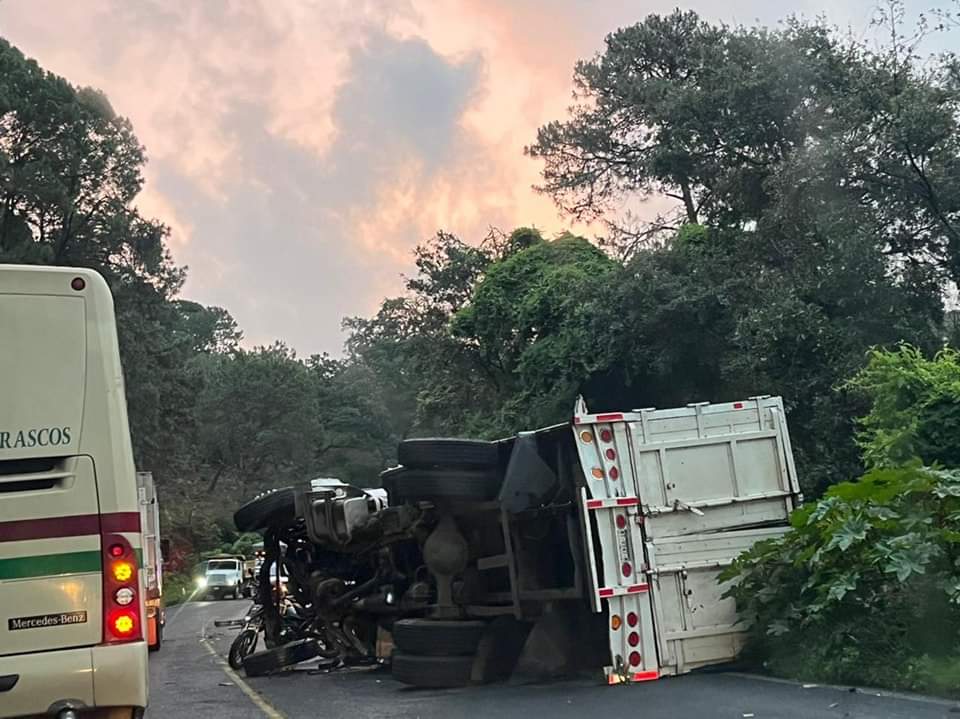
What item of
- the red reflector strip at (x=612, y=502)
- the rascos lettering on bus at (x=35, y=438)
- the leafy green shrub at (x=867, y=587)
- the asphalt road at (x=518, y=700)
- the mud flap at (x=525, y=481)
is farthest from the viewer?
the mud flap at (x=525, y=481)

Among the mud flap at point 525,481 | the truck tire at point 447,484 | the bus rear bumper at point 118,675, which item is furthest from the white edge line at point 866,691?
the bus rear bumper at point 118,675

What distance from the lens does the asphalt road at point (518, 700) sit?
26.1ft

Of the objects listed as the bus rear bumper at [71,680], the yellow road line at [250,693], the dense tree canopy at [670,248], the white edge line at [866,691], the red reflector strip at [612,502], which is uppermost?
the dense tree canopy at [670,248]

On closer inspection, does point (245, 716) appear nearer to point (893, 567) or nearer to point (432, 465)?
point (432, 465)

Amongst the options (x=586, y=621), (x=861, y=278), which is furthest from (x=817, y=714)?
(x=861, y=278)

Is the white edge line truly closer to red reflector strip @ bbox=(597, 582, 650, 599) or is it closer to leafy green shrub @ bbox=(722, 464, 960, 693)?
leafy green shrub @ bbox=(722, 464, 960, 693)

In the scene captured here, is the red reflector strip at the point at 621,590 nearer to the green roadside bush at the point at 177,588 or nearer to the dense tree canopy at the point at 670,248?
the dense tree canopy at the point at 670,248

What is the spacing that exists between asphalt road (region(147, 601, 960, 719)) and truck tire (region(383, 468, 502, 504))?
72.0 inches

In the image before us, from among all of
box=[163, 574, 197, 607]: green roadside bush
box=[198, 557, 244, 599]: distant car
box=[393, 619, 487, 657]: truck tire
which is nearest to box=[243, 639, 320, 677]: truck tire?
box=[393, 619, 487, 657]: truck tire

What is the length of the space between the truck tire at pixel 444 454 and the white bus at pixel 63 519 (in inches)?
206

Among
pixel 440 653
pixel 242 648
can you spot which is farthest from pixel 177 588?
pixel 440 653

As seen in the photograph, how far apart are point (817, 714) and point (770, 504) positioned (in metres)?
3.30

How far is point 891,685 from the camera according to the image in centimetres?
843

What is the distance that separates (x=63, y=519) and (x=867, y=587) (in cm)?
632
